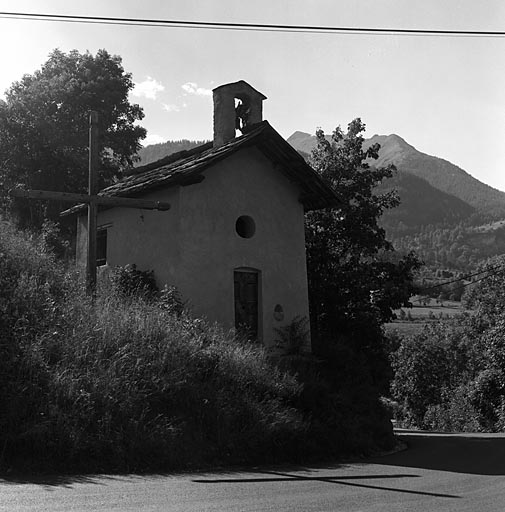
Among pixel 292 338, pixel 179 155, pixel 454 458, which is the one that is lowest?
pixel 454 458

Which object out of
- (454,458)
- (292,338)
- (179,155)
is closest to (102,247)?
(179,155)

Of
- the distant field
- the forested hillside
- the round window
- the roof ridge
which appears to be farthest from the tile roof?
the forested hillside

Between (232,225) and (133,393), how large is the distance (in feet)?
22.6

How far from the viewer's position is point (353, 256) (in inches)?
858

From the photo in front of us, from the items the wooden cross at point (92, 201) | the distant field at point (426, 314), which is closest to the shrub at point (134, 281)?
the wooden cross at point (92, 201)

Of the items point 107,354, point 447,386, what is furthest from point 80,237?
point 447,386

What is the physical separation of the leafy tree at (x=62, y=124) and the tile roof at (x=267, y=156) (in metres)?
8.43

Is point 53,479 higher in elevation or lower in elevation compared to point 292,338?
lower

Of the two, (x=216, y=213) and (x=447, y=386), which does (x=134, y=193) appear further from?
(x=447, y=386)

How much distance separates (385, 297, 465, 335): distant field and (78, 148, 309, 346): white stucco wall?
2567 inches

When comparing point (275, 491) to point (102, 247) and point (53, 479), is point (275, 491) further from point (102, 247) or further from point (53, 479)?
point (102, 247)

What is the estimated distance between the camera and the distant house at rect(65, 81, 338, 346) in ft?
49.5

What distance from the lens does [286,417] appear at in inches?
439

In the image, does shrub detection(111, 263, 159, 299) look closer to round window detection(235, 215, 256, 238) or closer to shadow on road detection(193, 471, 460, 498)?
round window detection(235, 215, 256, 238)
